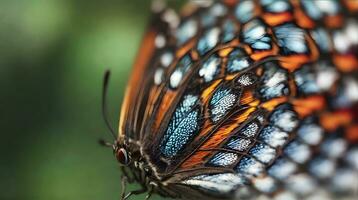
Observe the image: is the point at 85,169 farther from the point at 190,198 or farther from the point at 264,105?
the point at 264,105

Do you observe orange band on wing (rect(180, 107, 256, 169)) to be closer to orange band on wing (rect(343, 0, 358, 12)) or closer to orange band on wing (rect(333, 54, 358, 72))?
orange band on wing (rect(333, 54, 358, 72))

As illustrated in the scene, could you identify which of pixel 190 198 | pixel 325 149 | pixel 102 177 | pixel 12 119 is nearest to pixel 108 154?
pixel 102 177

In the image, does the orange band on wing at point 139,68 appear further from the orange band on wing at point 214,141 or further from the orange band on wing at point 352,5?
the orange band on wing at point 352,5

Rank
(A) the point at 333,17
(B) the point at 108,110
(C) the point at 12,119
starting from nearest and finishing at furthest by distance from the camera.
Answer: (A) the point at 333,17, (B) the point at 108,110, (C) the point at 12,119

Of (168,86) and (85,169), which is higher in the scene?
(168,86)

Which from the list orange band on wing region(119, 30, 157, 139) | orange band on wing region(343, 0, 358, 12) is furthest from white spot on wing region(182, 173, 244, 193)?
orange band on wing region(343, 0, 358, 12)

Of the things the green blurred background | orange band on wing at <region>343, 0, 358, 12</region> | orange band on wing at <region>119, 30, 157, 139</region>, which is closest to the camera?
orange band on wing at <region>343, 0, 358, 12</region>

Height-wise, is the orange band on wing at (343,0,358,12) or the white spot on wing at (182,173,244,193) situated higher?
the orange band on wing at (343,0,358,12)

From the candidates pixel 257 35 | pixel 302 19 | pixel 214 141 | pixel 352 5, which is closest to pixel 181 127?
pixel 214 141
